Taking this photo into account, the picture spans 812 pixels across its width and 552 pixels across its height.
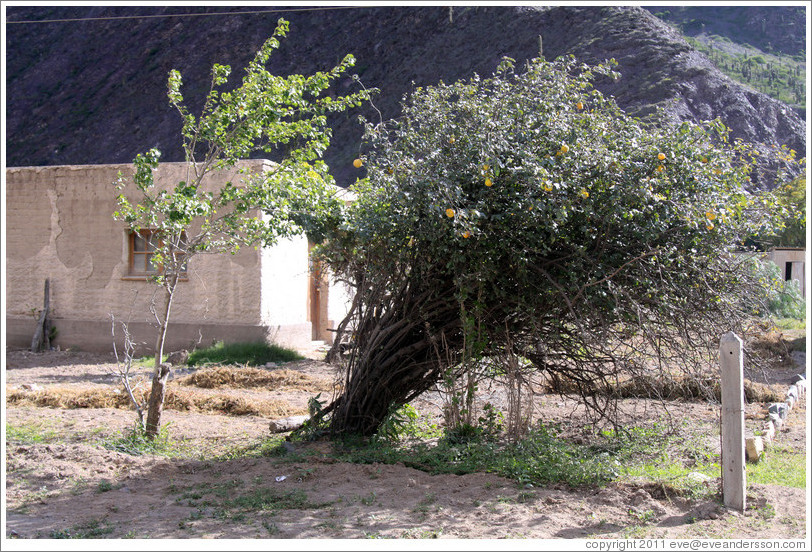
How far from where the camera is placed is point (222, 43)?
37.4m

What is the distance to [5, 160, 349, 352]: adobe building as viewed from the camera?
13.4m

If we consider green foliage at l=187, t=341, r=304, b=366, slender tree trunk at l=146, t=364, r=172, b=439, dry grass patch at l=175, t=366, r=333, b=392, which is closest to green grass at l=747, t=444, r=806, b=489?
slender tree trunk at l=146, t=364, r=172, b=439

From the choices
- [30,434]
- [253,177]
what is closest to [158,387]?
[30,434]

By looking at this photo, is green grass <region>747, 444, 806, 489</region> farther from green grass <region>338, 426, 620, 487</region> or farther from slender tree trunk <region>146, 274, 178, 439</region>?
slender tree trunk <region>146, 274, 178, 439</region>

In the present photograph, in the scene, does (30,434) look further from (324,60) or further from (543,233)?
(324,60)

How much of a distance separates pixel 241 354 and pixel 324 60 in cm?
2470

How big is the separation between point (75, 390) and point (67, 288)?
577 centimetres

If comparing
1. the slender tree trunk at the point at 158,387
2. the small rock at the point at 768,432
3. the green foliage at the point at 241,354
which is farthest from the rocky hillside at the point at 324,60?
the slender tree trunk at the point at 158,387

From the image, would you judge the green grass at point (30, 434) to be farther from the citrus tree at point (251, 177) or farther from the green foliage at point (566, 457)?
the green foliage at point (566, 457)

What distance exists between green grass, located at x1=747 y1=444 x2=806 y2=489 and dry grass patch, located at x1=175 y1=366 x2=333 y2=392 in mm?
6122

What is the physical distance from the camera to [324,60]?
112 ft

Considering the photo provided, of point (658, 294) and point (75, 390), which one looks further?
point (75, 390)

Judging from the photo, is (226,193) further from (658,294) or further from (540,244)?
(658,294)

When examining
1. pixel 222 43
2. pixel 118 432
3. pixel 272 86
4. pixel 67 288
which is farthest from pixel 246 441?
pixel 222 43
